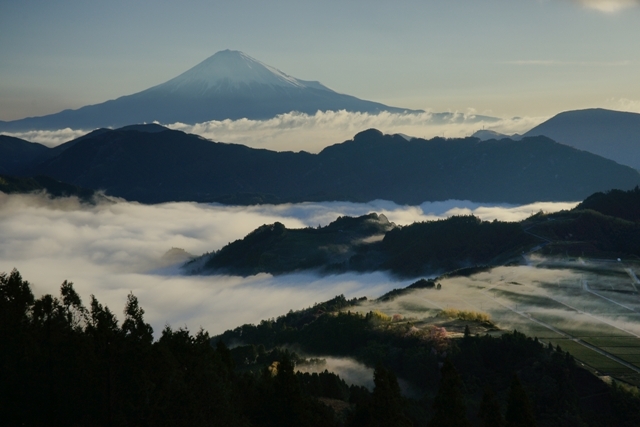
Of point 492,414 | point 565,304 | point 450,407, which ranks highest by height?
point 450,407

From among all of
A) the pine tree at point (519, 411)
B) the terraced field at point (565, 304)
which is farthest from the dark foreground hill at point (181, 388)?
the terraced field at point (565, 304)

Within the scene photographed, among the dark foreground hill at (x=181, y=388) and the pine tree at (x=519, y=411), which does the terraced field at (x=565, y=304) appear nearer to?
the dark foreground hill at (x=181, y=388)

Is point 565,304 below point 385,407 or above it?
below

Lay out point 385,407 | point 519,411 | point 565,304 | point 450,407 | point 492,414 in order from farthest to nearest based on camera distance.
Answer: point 565,304, point 385,407, point 450,407, point 492,414, point 519,411

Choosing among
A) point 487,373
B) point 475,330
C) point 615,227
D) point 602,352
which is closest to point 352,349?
point 475,330

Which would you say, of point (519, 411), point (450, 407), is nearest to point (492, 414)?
point (519, 411)

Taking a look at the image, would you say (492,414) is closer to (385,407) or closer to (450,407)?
(450,407)

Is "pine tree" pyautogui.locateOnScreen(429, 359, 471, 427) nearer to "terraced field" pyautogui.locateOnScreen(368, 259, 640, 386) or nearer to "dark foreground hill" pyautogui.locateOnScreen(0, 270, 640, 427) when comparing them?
"dark foreground hill" pyautogui.locateOnScreen(0, 270, 640, 427)

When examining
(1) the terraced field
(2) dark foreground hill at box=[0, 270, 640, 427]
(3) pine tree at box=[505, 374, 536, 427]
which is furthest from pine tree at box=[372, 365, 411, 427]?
(1) the terraced field

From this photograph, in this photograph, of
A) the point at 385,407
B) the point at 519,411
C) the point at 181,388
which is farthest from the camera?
the point at 385,407

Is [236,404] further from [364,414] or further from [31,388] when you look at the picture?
[31,388]

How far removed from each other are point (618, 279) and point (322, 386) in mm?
81166

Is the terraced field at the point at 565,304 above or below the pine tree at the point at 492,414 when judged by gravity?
below

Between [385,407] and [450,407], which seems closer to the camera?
[450,407]
